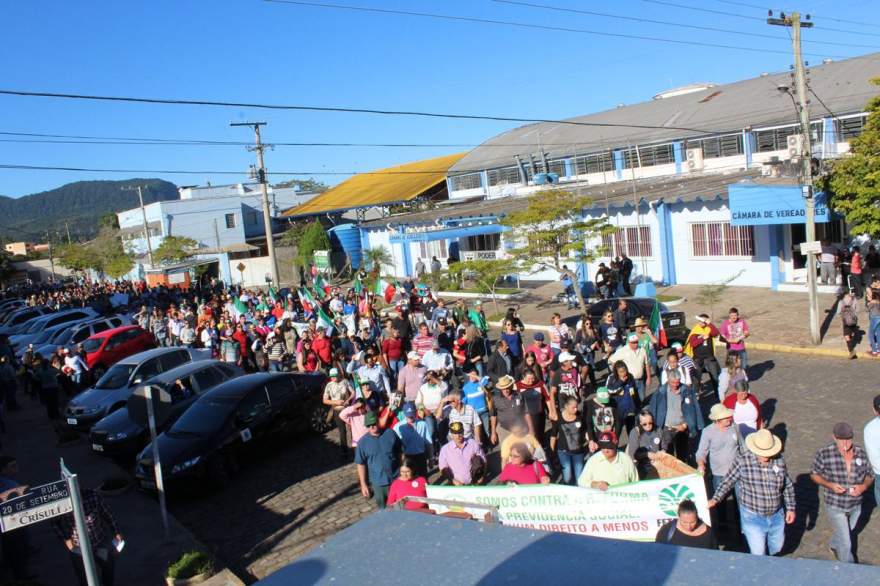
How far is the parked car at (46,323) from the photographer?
2820 cm

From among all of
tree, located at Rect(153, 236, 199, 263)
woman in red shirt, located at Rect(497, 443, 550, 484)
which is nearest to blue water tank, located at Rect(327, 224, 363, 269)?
tree, located at Rect(153, 236, 199, 263)

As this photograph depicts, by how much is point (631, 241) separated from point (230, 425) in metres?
20.2

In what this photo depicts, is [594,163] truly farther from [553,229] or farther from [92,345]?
[92,345]

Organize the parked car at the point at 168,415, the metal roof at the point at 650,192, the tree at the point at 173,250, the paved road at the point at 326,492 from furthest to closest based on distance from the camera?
the tree at the point at 173,250 → the metal roof at the point at 650,192 → the parked car at the point at 168,415 → the paved road at the point at 326,492

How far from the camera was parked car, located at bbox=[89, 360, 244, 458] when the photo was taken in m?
13.8

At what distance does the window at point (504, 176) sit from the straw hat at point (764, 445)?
3615 cm

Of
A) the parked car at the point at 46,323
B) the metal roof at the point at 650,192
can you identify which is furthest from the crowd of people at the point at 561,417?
the metal roof at the point at 650,192

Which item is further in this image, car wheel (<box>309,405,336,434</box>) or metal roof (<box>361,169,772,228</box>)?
metal roof (<box>361,169,772,228</box>)

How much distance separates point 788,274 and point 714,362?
13067 millimetres

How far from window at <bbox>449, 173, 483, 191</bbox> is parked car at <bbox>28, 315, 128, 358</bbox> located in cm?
2488

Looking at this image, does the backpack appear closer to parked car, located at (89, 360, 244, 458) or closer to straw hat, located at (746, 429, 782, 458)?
straw hat, located at (746, 429, 782, 458)

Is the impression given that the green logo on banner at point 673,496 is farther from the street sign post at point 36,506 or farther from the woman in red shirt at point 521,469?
the street sign post at point 36,506

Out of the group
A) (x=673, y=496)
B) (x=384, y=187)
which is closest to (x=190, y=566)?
(x=673, y=496)

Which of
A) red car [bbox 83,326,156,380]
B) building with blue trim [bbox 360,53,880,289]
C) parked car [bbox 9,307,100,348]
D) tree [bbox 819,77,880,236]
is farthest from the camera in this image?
parked car [bbox 9,307,100,348]
